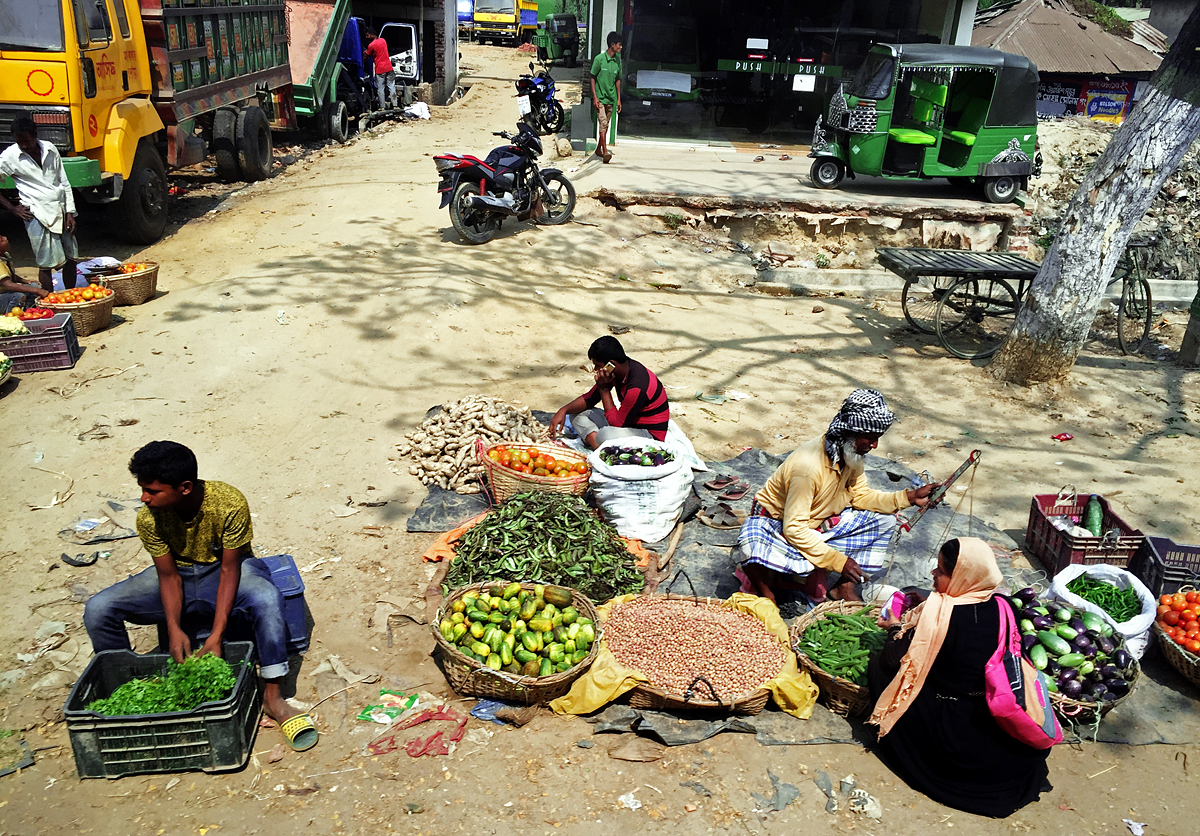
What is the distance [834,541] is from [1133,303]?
7533 mm

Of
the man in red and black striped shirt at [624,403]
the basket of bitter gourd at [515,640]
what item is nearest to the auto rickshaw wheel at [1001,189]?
the man in red and black striped shirt at [624,403]

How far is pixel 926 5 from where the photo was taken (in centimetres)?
1655

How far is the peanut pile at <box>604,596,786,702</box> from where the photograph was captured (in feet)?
12.8

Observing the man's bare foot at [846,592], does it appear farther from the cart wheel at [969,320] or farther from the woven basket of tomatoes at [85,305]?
the woven basket of tomatoes at [85,305]

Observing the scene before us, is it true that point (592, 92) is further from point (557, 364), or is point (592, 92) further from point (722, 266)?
point (557, 364)

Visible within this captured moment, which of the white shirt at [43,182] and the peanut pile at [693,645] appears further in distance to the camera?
the white shirt at [43,182]

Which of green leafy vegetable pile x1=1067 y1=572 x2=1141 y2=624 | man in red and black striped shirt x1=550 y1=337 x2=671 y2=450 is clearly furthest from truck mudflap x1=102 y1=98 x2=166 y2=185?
green leafy vegetable pile x1=1067 y1=572 x2=1141 y2=624

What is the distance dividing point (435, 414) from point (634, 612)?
2.69 m

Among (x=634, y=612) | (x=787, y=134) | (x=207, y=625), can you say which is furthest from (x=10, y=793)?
(x=787, y=134)

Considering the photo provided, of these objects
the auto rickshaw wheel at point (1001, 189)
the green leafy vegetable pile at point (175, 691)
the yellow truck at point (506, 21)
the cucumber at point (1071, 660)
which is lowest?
the cucumber at point (1071, 660)

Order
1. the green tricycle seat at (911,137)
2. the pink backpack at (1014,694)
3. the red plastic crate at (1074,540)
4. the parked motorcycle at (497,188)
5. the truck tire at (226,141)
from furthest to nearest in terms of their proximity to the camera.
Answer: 1. the truck tire at (226,141)
2. the green tricycle seat at (911,137)
3. the parked motorcycle at (497,188)
4. the red plastic crate at (1074,540)
5. the pink backpack at (1014,694)

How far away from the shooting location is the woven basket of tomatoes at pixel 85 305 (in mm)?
7238

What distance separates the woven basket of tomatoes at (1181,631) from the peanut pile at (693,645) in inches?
78.1

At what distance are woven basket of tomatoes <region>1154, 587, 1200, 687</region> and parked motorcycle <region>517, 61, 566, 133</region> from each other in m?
14.9
